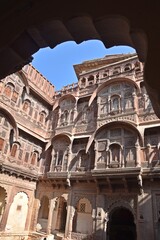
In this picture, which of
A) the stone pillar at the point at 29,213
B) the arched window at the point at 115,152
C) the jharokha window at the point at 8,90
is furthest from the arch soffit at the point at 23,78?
the stone pillar at the point at 29,213

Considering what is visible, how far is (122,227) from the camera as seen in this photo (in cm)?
1586

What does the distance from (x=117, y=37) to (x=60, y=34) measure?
0.62 metres

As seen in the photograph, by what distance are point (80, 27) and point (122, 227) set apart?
17.4 m

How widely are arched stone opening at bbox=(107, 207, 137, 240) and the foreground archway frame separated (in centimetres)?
1580

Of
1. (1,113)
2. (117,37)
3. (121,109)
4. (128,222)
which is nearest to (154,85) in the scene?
(117,37)

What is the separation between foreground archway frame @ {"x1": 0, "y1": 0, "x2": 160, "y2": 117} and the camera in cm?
152

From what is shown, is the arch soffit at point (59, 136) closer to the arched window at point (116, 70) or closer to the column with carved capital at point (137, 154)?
the column with carved capital at point (137, 154)

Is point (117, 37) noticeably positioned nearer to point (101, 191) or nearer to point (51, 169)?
point (101, 191)

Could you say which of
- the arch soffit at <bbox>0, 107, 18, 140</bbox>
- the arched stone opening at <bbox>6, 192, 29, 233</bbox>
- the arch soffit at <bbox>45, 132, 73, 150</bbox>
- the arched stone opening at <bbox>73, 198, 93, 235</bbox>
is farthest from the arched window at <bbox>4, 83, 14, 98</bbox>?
the arched stone opening at <bbox>73, 198, 93, 235</bbox>

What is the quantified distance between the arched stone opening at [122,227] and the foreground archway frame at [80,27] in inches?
622

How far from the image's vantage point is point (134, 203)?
41.2 ft

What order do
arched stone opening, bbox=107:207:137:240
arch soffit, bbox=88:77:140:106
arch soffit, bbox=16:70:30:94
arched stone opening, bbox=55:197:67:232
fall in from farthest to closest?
1. arched stone opening, bbox=55:197:67:232
2. arch soffit, bbox=16:70:30:94
3. arch soffit, bbox=88:77:140:106
4. arched stone opening, bbox=107:207:137:240

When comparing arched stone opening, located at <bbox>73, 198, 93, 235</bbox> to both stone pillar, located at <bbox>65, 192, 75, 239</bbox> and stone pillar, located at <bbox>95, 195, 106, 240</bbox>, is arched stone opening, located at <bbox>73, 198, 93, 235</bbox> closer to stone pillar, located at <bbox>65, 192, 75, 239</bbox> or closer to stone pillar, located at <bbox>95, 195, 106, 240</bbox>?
stone pillar, located at <bbox>65, 192, 75, 239</bbox>

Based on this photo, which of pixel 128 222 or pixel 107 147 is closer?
pixel 107 147
